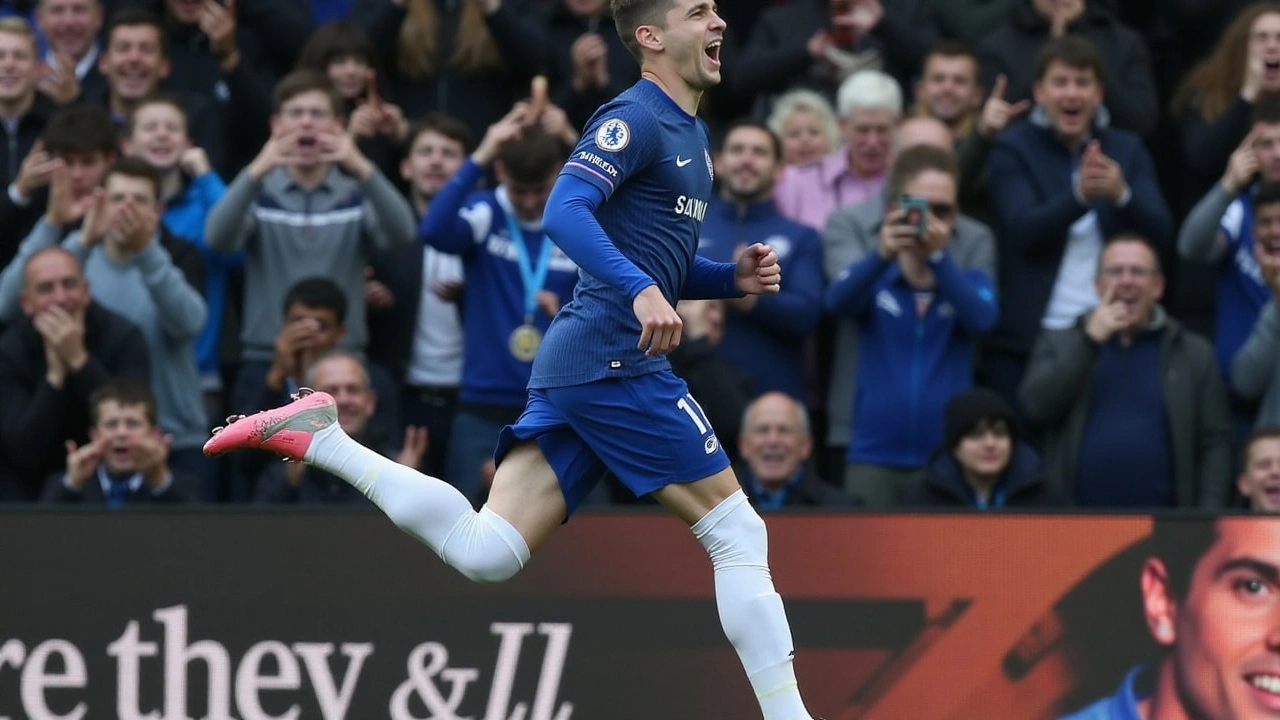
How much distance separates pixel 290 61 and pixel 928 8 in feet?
10.3

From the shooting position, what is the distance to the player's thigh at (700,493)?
604 centimetres

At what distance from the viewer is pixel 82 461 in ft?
28.6

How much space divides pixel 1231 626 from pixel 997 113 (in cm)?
322

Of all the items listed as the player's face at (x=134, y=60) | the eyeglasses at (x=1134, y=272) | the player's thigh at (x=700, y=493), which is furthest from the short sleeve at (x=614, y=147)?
the player's face at (x=134, y=60)

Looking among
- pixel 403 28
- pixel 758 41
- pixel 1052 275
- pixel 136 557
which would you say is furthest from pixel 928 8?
pixel 136 557

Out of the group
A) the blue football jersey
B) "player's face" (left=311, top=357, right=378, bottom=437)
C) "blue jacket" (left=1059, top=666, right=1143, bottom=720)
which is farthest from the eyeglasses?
the blue football jersey

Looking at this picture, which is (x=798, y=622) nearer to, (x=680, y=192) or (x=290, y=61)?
(x=680, y=192)

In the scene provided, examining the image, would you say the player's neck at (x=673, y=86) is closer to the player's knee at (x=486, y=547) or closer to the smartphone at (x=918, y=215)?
the player's knee at (x=486, y=547)

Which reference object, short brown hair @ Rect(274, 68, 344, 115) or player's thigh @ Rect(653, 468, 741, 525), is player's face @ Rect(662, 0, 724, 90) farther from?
short brown hair @ Rect(274, 68, 344, 115)

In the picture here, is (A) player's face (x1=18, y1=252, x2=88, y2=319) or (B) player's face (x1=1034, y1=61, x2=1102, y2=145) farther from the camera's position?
(B) player's face (x1=1034, y1=61, x2=1102, y2=145)

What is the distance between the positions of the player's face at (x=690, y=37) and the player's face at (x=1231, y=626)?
8.61 ft

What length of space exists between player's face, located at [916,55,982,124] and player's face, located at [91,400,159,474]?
12.8 feet

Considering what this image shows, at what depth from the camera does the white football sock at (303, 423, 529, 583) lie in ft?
20.0

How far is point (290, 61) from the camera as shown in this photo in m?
11.1
